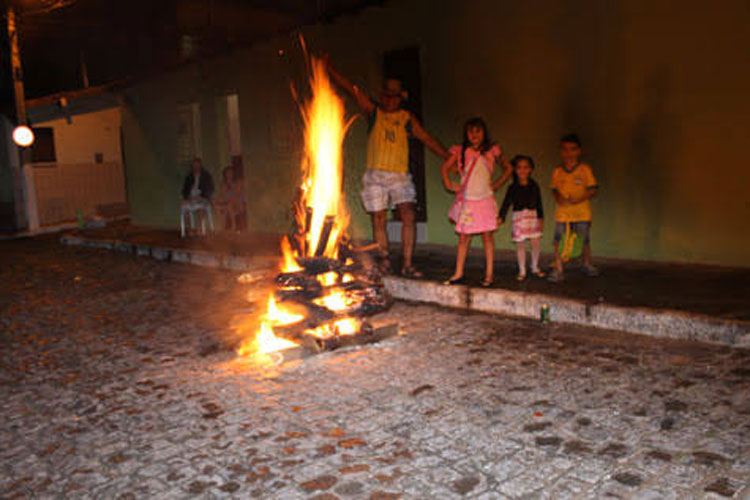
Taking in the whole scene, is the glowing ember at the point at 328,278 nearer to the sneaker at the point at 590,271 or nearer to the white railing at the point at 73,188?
the sneaker at the point at 590,271

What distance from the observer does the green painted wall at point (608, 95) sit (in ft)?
24.3

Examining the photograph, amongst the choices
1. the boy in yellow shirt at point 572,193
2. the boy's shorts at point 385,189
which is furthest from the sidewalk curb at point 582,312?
the boy's shorts at point 385,189

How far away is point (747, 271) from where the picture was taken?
23.6 ft

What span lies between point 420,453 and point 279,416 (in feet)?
3.57

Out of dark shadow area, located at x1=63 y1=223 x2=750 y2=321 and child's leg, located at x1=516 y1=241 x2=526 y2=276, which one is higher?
child's leg, located at x1=516 y1=241 x2=526 y2=276

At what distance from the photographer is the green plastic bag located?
7363 mm

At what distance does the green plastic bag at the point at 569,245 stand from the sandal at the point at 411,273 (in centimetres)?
170

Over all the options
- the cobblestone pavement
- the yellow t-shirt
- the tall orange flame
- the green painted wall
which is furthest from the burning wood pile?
the green painted wall

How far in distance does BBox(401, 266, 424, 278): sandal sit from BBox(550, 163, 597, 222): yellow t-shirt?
1.82 meters

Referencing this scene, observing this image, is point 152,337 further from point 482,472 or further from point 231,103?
point 231,103

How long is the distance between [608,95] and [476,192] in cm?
237

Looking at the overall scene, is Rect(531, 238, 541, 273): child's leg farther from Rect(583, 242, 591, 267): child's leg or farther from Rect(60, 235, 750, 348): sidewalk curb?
Rect(60, 235, 750, 348): sidewalk curb

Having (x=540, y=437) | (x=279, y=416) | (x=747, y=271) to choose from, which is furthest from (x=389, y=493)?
(x=747, y=271)

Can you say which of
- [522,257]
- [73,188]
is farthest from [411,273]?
[73,188]
